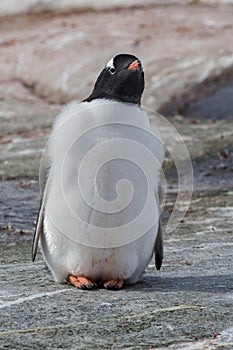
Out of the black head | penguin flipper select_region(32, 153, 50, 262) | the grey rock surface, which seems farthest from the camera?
penguin flipper select_region(32, 153, 50, 262)

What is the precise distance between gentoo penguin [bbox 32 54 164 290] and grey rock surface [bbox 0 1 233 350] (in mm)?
180

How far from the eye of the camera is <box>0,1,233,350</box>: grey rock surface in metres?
4.33

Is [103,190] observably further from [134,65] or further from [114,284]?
[134,65]

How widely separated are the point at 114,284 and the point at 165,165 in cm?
559

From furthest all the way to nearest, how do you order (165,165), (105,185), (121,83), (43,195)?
(165,165), (43,195), (121,83), (105,185)

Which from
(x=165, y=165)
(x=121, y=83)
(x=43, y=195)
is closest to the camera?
(x=121, y=83)

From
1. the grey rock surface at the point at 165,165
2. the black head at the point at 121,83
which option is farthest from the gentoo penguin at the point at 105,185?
the grey rock surface at the point at 165,165

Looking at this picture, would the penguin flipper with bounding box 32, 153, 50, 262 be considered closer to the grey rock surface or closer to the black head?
the grey rock surface

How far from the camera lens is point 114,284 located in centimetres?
496

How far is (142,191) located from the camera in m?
4.80

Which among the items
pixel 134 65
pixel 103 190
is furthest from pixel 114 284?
pixel 134 65

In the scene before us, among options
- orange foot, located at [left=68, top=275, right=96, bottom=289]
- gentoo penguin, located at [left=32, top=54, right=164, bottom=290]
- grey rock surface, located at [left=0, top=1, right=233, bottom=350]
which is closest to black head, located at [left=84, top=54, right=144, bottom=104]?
gentoo penguin, located at [left=32, top=54, right=164, bottom=290]

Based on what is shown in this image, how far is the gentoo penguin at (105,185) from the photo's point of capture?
15.4ft

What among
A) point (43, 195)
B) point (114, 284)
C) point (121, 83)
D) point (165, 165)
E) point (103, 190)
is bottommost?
point (165, 165)
